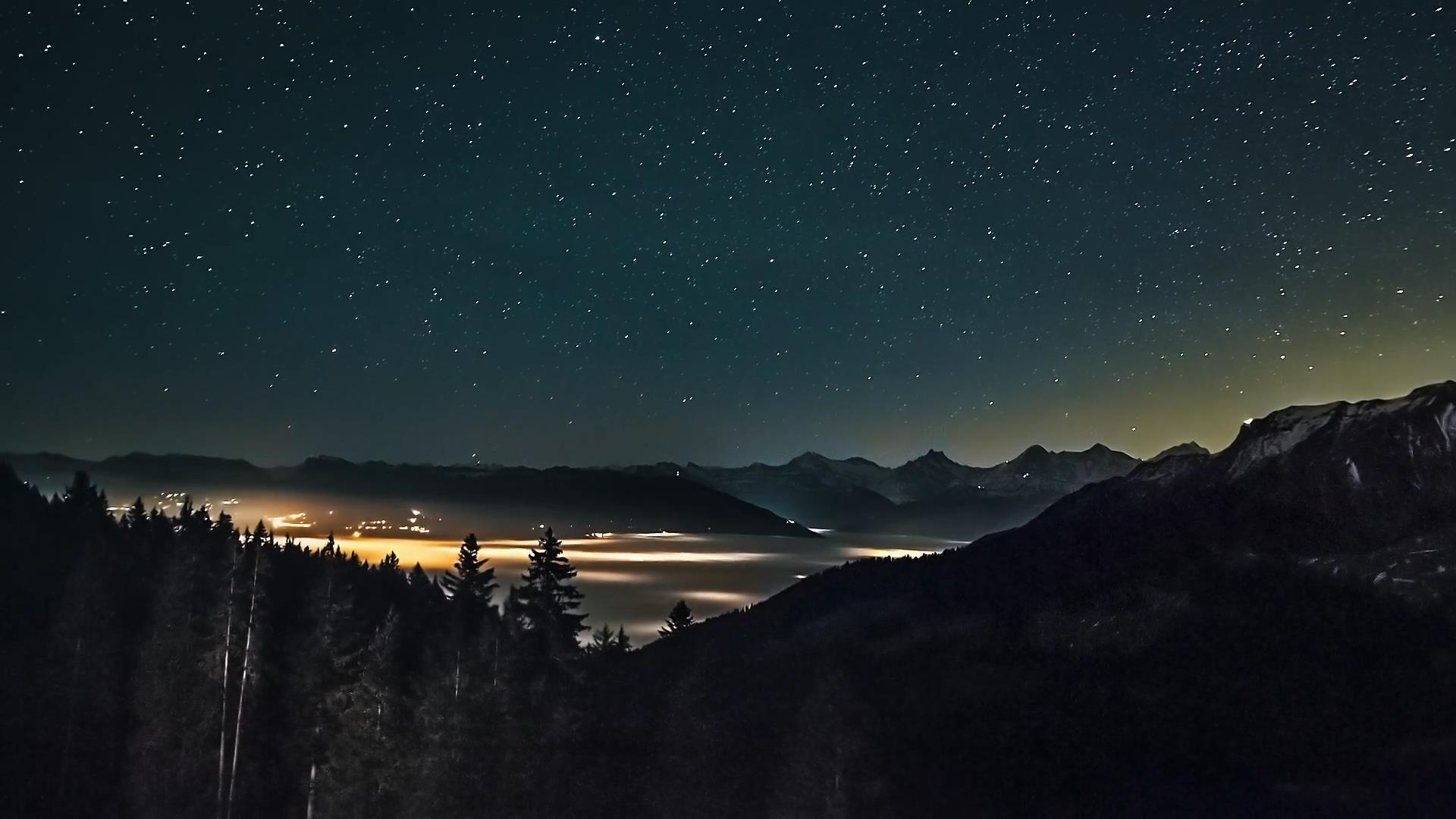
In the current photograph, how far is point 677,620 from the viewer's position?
123m

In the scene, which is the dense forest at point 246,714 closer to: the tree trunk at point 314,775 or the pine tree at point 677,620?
the tree trunk at point 314,775

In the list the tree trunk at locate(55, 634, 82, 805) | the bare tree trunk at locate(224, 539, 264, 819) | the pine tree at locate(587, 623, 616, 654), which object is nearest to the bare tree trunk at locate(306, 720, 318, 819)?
the bare tree trunk at locate(224, 539, 264, 819)

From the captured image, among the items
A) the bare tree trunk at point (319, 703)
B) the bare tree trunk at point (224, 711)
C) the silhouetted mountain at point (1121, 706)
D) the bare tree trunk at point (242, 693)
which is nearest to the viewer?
the bare tree trunk at point (224, 711)

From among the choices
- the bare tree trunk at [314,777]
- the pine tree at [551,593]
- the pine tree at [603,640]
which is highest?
the pine tree at [551,593]

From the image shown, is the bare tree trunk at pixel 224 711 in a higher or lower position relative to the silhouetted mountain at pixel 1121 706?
higher

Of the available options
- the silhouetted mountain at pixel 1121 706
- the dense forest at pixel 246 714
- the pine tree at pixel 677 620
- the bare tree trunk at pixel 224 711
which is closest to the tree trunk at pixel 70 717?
the dense forest at pixel 246 714

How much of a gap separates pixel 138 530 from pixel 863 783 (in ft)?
200

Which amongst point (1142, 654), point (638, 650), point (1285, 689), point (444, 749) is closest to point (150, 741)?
point (444, 749)

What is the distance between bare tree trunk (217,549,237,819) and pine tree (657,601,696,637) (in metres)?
76.3

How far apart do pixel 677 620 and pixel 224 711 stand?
7870cm

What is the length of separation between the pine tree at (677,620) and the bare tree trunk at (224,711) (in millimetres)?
76327

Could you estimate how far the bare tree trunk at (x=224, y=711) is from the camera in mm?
46031

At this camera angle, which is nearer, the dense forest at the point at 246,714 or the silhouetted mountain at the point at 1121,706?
the dense forest at the point at 246,714

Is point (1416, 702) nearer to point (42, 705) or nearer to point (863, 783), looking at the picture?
point (863, 783)
